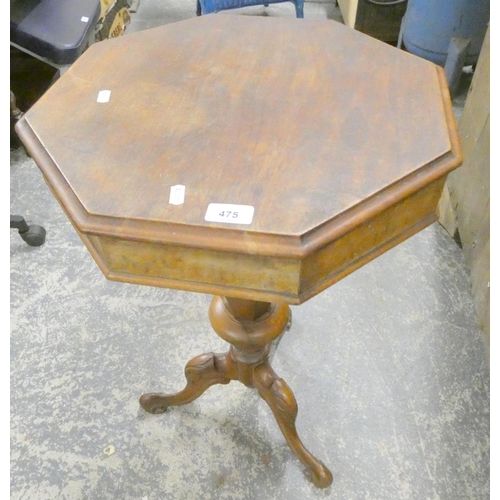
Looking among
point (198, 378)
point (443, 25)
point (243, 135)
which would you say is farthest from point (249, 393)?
point (443, 25)

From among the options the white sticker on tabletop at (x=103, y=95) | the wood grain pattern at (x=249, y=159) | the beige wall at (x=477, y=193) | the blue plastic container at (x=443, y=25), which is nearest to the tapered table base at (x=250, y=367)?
the wood grain pattern at (x=249, y=159)

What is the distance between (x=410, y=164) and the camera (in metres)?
0.60

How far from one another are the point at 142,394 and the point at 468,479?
0.77 m

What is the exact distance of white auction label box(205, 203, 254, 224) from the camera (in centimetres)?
55

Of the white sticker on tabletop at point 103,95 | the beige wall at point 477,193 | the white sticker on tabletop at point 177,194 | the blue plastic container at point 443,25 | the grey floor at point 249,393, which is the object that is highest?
the white sticker on tabletop at point 103,95

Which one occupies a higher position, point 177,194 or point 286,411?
point 177,194

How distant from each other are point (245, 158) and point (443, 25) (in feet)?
5.54

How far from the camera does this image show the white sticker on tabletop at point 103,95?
75cm

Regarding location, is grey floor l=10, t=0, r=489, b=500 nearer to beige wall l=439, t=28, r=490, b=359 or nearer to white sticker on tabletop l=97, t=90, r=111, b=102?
beige wall l=439, t=28, r=490, b=359

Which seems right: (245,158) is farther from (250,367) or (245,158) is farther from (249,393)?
(249,393)

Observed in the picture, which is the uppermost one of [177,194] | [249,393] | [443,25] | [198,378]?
[177,194]

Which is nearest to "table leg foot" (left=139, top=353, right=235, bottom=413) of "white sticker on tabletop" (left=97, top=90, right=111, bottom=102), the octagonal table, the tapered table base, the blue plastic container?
the tapered table base

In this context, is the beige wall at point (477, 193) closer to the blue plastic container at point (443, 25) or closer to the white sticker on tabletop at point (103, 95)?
the blue plastic container at point (443, 25)

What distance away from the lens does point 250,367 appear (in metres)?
0.99
